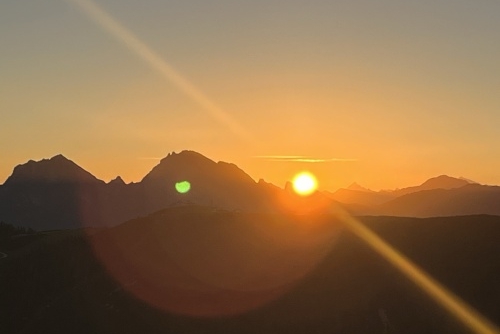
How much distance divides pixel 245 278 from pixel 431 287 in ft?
61.0

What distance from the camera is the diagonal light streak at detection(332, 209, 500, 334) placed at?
140 feet

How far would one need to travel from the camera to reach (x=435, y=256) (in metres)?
52.3

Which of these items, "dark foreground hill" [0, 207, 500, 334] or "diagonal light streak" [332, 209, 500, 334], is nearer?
"diagonal light streak" [332, 209, 500, 334]

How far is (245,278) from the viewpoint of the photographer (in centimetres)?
5575

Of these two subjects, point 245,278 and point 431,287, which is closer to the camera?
point 431,287

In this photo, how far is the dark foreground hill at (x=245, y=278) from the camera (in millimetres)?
46875

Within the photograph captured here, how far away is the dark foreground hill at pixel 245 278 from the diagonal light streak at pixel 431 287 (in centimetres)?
77

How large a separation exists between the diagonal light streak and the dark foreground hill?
30.3 inches

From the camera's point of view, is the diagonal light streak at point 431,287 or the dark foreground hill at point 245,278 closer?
the diagonal light streak at point 431,287

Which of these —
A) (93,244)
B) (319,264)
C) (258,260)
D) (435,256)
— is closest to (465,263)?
(435,256)

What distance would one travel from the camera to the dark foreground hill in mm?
46875

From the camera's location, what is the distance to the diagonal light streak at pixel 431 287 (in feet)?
140

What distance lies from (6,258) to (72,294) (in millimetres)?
19942

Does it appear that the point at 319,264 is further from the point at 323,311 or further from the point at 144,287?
the point at 144,287
